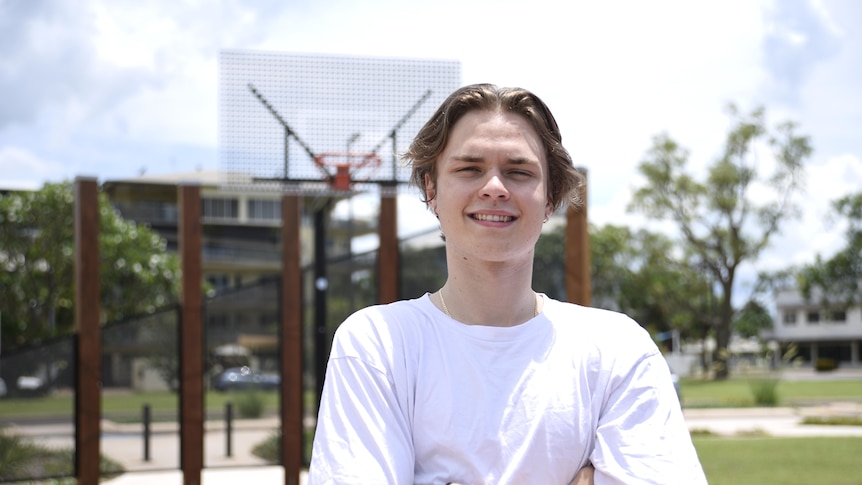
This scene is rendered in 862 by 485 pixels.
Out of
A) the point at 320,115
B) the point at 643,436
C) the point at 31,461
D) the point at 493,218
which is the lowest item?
the point at 31,461

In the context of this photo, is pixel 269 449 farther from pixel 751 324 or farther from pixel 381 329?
pixel 751 324

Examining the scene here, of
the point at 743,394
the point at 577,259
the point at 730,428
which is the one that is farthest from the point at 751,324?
the point at 577,259

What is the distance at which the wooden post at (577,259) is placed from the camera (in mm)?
8617

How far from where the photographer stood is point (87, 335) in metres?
8.65

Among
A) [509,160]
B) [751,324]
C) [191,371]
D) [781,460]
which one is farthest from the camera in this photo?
[751,324]

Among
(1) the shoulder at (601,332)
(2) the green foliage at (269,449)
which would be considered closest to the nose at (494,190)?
(1) the shoulder at (601,332)

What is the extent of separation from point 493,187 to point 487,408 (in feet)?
1.39

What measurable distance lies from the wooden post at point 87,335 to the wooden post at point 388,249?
97.3 inches

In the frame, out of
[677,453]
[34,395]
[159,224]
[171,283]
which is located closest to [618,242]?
[159,224]

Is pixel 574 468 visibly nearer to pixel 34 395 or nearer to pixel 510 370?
pixel 510 370

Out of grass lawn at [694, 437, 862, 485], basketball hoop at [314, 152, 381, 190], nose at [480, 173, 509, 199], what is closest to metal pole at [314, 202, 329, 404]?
basketball hoop at [314, 152, 381, 190]

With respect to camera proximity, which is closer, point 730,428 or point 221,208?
point 730,428

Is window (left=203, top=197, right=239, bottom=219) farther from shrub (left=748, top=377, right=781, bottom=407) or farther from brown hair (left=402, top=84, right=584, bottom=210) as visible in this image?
brown hair (left=402, top=84, right=584, bottom=210)

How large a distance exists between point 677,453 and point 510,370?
1.20 feet
